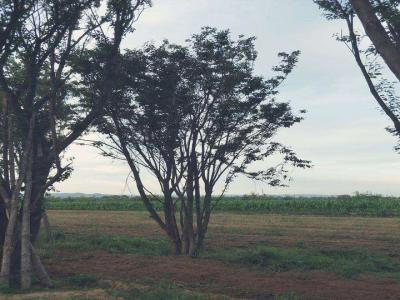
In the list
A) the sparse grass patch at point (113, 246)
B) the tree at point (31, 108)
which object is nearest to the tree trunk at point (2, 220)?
→ the tree at point (31, 108)

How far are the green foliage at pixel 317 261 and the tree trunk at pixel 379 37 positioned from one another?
7980 mm

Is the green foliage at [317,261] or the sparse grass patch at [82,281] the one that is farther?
the green foliage at [317,261]

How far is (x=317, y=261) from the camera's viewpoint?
45.4 ft

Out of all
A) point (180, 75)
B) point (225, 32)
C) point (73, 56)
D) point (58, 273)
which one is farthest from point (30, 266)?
point (225, 32)

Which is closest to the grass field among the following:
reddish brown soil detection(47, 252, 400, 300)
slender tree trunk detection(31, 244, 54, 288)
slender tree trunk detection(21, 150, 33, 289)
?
reddish brown soil detection(47, 252, 400, 300)

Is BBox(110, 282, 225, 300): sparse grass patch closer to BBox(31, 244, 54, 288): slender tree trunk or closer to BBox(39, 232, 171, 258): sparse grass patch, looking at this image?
BBox(31, 244, 54, 288): slender tree trunk

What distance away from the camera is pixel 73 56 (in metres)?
12.3

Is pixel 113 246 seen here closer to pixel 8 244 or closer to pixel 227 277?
pixel 227 277

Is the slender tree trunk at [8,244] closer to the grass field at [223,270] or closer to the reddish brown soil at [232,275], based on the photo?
the grass field at [223,270]

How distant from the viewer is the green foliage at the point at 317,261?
12969 millimetres

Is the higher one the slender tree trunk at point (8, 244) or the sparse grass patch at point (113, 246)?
the slender tree trunk at point (8, 244)

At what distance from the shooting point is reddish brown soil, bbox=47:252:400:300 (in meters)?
9.96

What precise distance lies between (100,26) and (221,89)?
13.6ft

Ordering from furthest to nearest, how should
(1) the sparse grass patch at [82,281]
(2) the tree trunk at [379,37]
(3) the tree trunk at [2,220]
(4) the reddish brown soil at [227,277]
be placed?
(3) the tree trunk at [2,220], (1) the sparse grass patch at [82,281], (4) the reddish brown soil at [227,277], (2) the tree trunk at [379,37]
